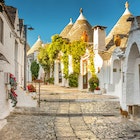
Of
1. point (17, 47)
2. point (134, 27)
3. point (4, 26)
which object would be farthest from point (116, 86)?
point (4, 26)

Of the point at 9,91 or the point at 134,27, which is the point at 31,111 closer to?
the point at 9,91

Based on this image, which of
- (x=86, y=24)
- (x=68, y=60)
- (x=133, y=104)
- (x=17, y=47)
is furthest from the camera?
(x=86, y=24)

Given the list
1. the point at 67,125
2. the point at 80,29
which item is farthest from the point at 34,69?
the point at 67,125

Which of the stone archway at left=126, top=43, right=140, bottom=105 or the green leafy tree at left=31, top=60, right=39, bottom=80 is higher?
the green leafy tree at left=31, top=60, right=39, bottom=80

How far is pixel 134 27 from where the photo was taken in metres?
10.9

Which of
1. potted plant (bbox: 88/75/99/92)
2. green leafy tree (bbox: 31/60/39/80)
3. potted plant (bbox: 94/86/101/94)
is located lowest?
potted plant (bbox: 94/86/101/94)

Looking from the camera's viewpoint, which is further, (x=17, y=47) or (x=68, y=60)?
(x=68, y=60)

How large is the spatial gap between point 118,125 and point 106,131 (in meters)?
1.18

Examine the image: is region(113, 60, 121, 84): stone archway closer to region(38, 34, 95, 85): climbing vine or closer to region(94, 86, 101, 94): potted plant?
region(94, 86, 101, 94): potted plant

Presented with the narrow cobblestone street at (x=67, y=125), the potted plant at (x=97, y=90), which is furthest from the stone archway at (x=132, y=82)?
the potted plant at (x=97, y=90)

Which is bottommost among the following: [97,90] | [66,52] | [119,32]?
[97,90]

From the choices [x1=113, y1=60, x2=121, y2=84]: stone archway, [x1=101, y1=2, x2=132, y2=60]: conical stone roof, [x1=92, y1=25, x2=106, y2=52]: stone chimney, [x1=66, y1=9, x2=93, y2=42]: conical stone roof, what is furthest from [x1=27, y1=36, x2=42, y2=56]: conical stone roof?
[x1=113, y1=60, x2=121, y2=84]: stone archway

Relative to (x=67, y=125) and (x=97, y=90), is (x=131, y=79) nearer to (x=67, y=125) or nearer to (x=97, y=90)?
(x=67, y=125)

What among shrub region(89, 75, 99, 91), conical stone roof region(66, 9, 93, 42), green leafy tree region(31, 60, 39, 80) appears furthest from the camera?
green leafy tree region(31, 60, 39, 80)
